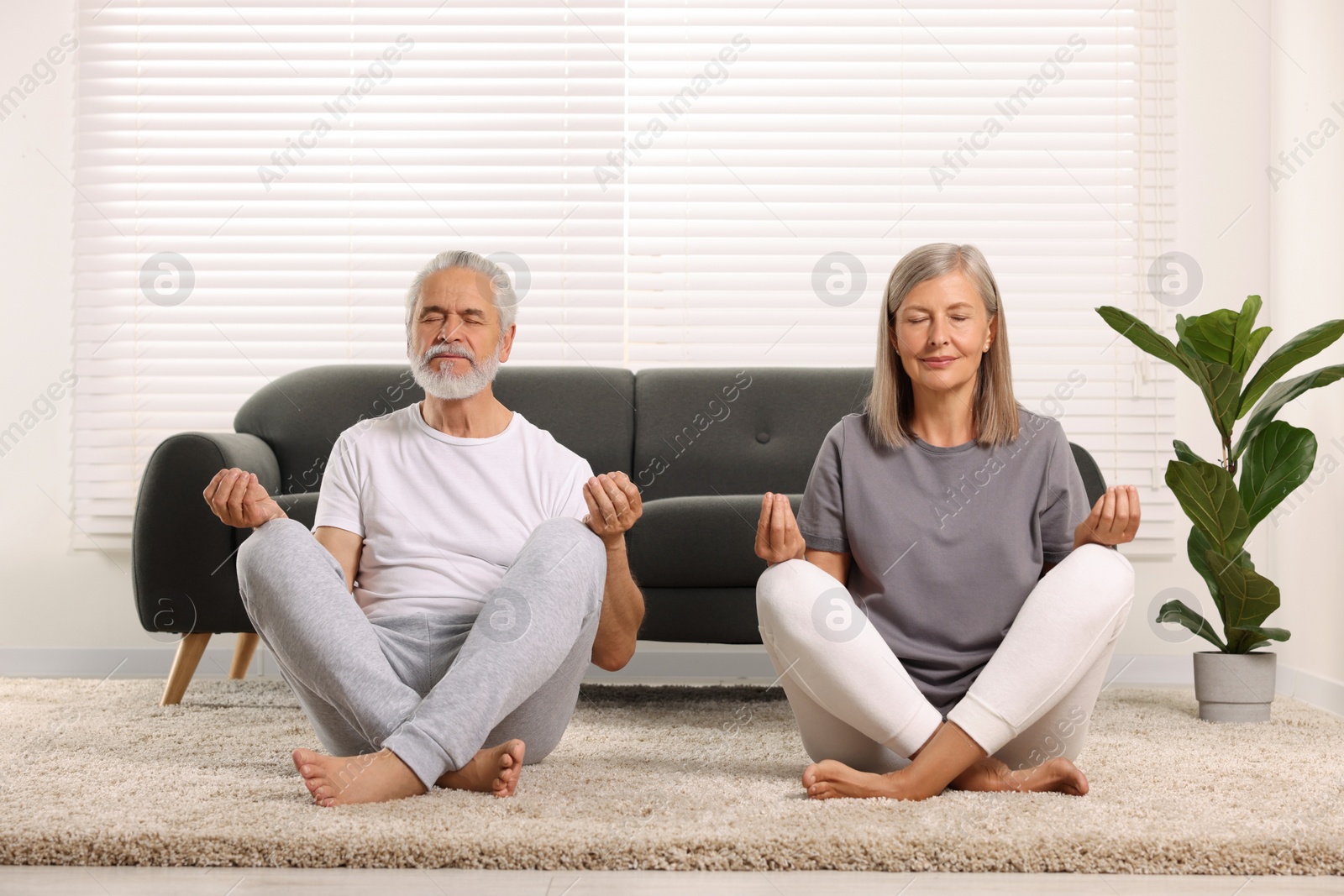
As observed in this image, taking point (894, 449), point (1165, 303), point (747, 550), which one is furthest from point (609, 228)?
point (894, 449)

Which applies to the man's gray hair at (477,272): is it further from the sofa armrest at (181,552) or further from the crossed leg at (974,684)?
the sofa armrest at (181,552)

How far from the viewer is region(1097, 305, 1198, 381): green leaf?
2379mm

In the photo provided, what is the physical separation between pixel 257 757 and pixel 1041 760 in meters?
1.17

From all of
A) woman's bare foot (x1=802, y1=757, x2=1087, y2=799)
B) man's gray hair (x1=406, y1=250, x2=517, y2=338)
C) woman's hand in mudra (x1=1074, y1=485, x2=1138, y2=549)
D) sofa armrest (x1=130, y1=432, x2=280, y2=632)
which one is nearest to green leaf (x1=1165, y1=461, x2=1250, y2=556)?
woman's hand in mudra (x1=1074, y1=485, x2=1138, y2=549)

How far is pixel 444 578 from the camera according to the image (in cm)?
162

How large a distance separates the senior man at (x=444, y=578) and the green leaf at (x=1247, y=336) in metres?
1.45

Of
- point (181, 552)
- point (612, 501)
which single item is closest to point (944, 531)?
point (612, 501)

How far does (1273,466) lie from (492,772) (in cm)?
181

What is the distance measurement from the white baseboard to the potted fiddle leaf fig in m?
0.71

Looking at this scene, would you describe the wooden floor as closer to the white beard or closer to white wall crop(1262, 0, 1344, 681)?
the white beard

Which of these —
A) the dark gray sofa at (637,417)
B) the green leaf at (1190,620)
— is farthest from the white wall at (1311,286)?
the dark gray sofa at (637,417)

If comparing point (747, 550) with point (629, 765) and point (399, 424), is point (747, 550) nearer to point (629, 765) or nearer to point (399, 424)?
point (629, 765)

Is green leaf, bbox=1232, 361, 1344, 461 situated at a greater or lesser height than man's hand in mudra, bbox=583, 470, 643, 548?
greater

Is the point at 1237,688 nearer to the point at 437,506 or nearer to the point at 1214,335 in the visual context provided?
the point at 1214,335
